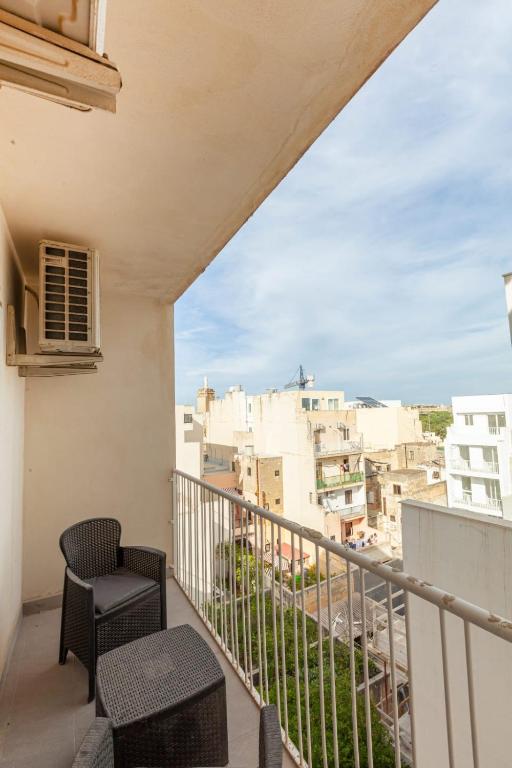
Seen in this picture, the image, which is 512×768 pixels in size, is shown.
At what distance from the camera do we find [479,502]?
13.4 meters

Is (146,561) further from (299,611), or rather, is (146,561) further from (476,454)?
(476,454)

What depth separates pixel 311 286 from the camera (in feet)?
127

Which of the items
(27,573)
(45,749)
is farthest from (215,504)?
(27,573)

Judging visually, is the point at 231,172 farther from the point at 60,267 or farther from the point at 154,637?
the point at 154,637

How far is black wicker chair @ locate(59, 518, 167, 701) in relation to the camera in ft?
6.78

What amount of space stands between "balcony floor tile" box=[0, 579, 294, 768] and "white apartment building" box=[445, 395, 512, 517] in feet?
38.6

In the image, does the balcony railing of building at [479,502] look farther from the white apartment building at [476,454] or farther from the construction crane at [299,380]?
the construction crane at [299,380]

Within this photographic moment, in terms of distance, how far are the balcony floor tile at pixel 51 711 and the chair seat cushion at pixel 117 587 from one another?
46 cm

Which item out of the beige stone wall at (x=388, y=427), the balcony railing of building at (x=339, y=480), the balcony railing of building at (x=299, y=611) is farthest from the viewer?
the beige stone wall at (x=388, y=427)

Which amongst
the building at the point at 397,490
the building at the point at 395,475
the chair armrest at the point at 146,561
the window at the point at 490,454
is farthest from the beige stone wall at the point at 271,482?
the chair armrest at the point at 146,561

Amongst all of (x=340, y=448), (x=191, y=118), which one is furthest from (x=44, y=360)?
(x=340, y=448)

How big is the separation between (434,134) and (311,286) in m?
28.9

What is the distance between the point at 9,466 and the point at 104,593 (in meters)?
0.99

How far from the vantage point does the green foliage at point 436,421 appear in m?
26.6
